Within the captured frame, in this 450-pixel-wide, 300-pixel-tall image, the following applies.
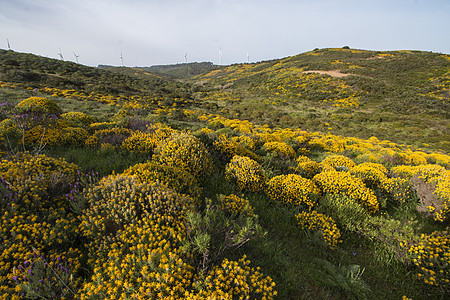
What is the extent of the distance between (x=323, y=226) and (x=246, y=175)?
7.73 ft

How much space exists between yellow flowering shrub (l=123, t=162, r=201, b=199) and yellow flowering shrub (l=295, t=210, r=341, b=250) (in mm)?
2765

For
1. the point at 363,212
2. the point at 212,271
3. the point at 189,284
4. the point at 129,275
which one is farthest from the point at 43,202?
the point at 363,212

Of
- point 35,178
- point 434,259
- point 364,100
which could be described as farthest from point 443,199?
point 364,100

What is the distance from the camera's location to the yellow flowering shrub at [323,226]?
4.30m

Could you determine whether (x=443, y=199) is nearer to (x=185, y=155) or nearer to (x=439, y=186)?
(x=439, y=186)

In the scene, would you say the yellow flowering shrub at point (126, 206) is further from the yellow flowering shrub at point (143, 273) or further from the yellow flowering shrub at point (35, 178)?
the yellow flowering shrub at point (35, 178)

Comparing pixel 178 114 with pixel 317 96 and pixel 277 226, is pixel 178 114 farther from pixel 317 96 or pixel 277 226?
pixel 317 96

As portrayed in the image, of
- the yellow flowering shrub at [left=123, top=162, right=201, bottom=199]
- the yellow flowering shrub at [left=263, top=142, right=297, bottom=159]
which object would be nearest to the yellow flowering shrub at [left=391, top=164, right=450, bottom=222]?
the yellow flowering shrub at [left=263, top=142, right=297, bottom=159]

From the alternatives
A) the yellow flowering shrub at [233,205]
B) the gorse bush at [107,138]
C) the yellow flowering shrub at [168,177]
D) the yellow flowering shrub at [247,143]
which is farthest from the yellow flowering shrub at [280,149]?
the gorse bush at [107,138]

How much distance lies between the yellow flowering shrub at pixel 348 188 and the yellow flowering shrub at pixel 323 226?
1.50 metres

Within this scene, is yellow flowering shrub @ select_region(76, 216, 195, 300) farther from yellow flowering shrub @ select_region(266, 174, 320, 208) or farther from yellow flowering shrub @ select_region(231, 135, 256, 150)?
yellow flowering shrub @ select_region(231, 135, 256, 150)

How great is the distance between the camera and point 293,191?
5602mm

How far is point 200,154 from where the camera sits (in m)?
5.57

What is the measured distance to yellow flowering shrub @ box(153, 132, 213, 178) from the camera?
520cm
